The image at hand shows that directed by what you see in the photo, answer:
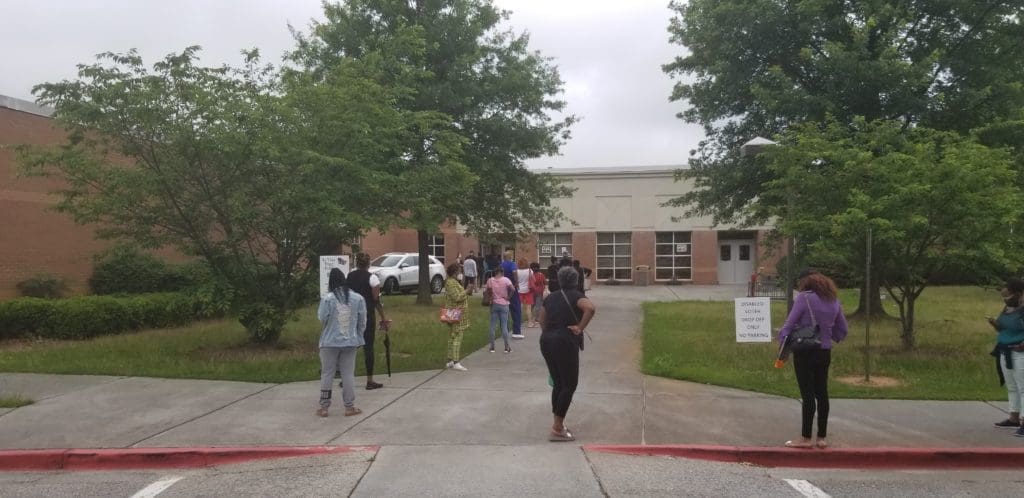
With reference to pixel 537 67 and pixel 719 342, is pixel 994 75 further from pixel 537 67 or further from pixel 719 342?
pixel 537 67

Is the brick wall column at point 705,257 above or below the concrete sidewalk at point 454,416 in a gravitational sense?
above

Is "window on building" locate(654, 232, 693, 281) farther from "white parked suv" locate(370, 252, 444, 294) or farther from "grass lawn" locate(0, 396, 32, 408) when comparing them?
"grass lawn" locate(0, 396, 32, 408)

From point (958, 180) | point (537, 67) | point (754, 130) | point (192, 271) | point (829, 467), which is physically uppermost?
point (537, 67)

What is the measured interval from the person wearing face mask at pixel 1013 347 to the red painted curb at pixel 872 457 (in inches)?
33.9

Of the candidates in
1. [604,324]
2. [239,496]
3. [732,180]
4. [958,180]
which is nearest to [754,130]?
[732,180]

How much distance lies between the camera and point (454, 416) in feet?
25.1

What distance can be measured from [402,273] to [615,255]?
12751 millimetres

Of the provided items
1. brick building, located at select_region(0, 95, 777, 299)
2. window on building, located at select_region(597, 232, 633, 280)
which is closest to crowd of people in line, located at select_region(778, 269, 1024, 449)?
brick building, located at select_region(0, 95, 777, 299)

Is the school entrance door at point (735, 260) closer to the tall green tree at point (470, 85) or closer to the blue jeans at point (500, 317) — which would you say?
the tall green tree at point (470, 85)

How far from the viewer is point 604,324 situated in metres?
16.5

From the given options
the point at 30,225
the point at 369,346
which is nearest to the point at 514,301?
the point at 369,346

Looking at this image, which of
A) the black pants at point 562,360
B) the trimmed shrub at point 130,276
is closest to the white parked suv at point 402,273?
the trimmed shrub at point 130,276

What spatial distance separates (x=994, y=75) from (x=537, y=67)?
37.1 ft

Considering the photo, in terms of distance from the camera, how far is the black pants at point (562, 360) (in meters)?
6.59
